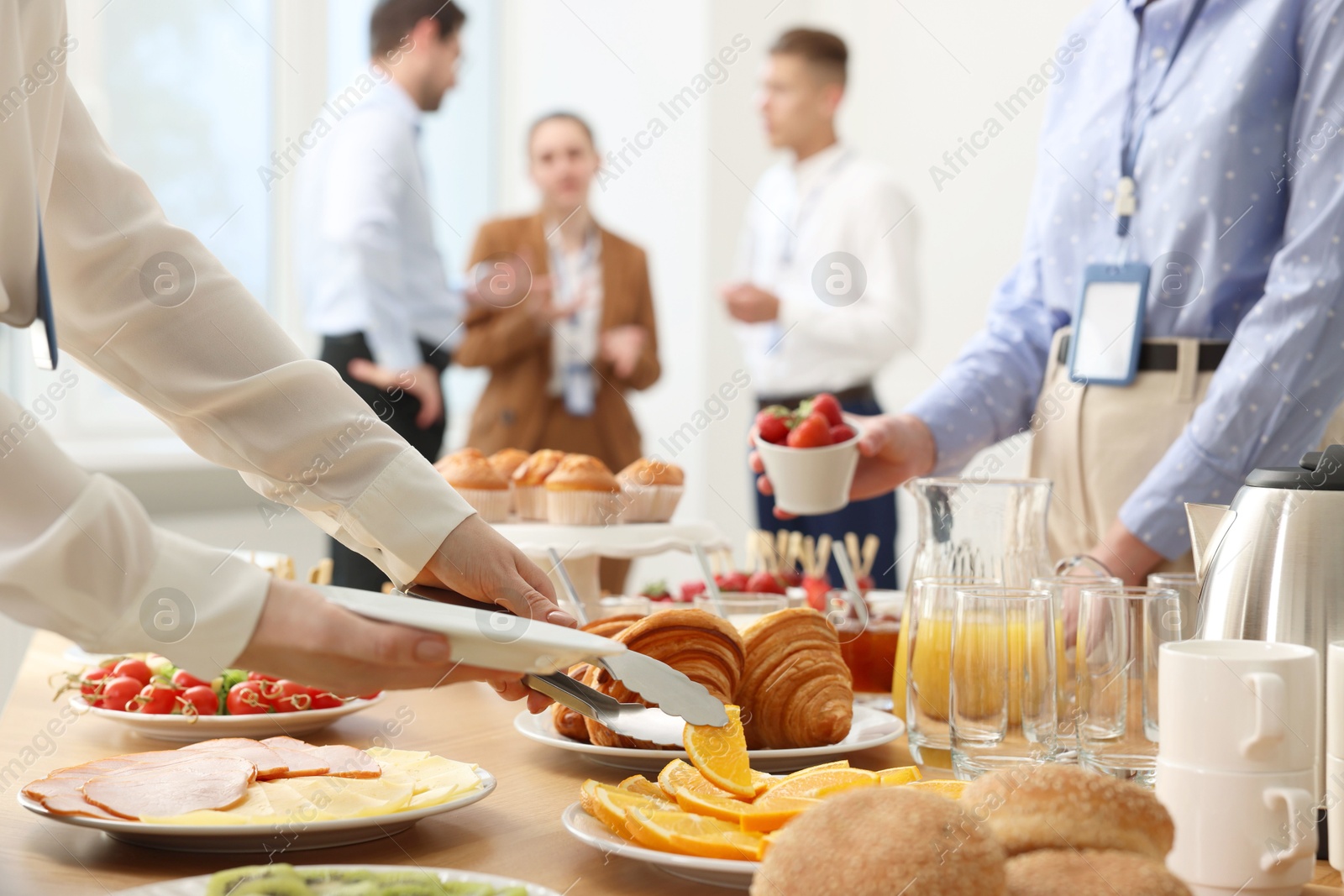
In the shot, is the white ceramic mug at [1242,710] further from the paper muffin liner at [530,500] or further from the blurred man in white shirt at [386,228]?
the blurred man in white shirt at [386,228]

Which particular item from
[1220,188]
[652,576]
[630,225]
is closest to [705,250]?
[630,225]

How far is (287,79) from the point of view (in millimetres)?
4527

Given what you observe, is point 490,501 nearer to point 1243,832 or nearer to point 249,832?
point 249,832

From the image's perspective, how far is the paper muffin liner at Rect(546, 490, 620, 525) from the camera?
169 centimetres

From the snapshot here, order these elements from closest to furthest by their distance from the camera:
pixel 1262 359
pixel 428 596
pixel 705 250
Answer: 1. pixel 428 596
2. pixel 1262 359
3. pixel 705 250

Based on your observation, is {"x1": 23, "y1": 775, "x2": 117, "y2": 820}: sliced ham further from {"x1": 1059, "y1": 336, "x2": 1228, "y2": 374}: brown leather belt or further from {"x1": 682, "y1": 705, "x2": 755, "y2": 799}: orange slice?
{"x1": 1059, "y1": 336, "x2": 1228, "y2": 374}: brown leather belt

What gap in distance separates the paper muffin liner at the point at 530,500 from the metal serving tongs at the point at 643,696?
862 millimetres

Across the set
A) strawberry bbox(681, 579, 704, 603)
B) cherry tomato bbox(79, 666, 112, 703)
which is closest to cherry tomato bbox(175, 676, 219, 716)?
cherry tomato bbox(79, 666, 112, 703)

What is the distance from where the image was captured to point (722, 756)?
86 cm

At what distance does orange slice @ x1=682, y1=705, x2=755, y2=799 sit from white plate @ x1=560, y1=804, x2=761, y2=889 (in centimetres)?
8

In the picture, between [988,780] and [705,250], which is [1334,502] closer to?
[988,780]

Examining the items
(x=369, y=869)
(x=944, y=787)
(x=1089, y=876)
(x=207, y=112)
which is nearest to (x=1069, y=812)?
(x=1089, y=876)

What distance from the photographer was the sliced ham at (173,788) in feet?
2.67

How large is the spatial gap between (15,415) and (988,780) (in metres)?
0.55
